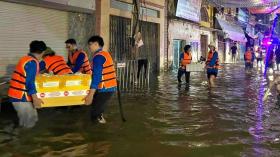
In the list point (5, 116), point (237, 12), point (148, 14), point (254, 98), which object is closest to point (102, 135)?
point (5, 116)

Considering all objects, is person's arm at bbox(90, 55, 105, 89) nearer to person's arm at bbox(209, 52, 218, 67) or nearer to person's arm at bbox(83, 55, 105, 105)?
person's arm at bbox(83, 55, 105, 105)

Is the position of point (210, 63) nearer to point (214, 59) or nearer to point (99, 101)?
point (214, 59)

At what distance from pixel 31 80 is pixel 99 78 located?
3.89 feet

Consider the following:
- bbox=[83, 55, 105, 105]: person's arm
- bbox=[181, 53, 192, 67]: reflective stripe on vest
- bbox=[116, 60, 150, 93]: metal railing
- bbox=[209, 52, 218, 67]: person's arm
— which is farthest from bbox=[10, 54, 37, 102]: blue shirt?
bbox=[181, 53, 192, 67]: reflective stripe on vest

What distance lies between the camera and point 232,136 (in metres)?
7.61

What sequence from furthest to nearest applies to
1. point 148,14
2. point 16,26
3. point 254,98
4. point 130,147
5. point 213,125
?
point 148,14 → point 254,98 → point 16,26 → point 213,125 → point 130,147

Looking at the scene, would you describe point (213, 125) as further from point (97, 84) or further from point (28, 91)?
point (28, 91)

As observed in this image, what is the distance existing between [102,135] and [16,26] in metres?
5.96

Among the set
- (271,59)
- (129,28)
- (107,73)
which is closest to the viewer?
(107,73)

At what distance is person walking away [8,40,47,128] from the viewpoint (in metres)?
6.66

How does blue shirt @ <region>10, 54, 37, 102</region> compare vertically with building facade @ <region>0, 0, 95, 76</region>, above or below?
below

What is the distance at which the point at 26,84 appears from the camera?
6727 millimetres

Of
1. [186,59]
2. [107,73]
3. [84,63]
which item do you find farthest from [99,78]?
[186,59]

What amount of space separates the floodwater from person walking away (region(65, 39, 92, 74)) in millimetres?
1020
